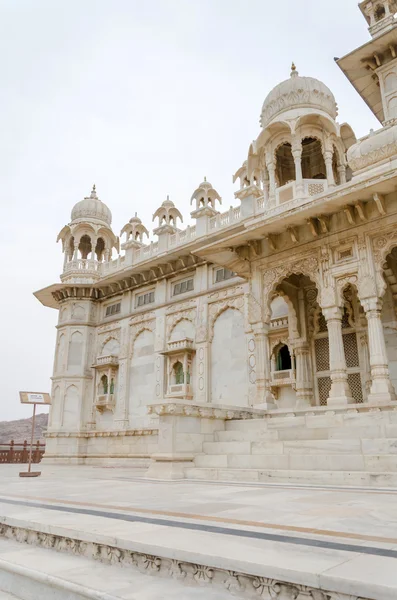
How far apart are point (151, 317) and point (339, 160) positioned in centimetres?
950

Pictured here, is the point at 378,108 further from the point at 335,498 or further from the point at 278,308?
the point at 335,498

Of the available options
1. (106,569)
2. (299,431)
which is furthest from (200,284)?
(106,569)

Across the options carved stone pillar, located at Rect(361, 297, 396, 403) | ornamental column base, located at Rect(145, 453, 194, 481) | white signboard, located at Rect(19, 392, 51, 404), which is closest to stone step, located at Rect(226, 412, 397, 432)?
carved stone pillar, located at Rect(361, 297, 396, 403)

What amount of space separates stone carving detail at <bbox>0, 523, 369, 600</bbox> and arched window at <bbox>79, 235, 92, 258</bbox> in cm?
2138

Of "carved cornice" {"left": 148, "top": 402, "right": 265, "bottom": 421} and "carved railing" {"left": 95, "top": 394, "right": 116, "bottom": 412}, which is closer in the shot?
"carved cornice" {"left": 148, "top": 402, "right": 265, "bottom": 421}

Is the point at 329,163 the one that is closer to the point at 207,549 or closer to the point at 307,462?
the point at 307,462

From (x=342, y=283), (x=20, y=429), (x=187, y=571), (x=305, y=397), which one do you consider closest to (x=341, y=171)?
(x=342, y=283)

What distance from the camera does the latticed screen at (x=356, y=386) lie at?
12.3m

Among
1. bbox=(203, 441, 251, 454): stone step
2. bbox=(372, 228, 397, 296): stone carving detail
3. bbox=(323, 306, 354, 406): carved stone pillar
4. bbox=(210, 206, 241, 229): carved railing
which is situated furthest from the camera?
bbox=(210, 206, 241, 229): carved railing

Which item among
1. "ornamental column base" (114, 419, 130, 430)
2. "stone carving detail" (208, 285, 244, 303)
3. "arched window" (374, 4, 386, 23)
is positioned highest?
"arched window" (374, 4, 386, 23)

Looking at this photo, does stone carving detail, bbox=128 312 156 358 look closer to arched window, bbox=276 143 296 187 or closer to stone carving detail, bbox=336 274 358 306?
arched window, bbox=276 143 296 187

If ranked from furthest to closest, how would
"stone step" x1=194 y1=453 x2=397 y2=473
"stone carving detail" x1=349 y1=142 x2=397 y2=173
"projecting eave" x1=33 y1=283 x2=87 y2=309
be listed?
"projecting eave" x1=33 y1=283 x2=87 y2=309
"stone carving detail" x1=349 y1=142 x2=397 y2=173
"stone step" x1=194 y1=453 x2=397 y2=473

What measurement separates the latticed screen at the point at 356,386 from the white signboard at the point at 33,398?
8.88 metres

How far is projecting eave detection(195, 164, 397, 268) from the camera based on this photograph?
904cm
